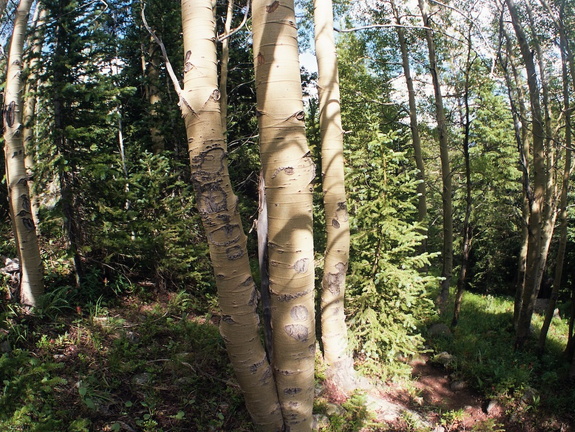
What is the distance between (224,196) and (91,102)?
4.15 meters

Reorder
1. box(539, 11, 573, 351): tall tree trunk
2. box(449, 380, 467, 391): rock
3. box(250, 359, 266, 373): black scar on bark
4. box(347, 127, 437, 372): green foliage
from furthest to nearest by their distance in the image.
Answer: box(539, 11, 573, 351): tall tree trunk, box(449, 380, 467, 391): rock, box(347, 127, 437, 372): green foliage, box(250, 359, 266, 373): black scar on bark

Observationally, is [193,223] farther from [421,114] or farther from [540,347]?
[421,114]

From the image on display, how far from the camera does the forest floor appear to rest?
3092mm

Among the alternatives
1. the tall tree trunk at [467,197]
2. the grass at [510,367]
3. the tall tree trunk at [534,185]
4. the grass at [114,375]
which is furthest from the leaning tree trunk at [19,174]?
the tall tree trunk at [467,197]

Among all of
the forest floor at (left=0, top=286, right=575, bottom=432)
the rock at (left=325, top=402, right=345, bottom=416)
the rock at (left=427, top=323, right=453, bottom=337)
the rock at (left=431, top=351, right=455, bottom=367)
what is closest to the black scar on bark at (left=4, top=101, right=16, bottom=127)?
the forest floor at (left=0, top=286, right=575, bottom=432)

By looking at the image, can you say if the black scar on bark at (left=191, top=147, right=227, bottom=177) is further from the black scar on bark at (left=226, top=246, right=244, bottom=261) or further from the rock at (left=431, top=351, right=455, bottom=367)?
the rock at (left=431, top=351, right=455, bottom=367)

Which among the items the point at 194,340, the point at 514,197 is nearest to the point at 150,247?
the point at 194,340

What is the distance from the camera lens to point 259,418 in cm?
254

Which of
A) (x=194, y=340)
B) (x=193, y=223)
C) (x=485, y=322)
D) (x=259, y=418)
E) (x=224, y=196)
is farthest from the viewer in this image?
(x=485, y=322)

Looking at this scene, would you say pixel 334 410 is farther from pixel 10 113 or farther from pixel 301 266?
pixel 10 113

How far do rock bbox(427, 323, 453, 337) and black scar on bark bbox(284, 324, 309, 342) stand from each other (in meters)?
7.06

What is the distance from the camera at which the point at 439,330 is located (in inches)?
340

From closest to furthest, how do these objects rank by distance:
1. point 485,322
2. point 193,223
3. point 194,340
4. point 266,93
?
point 266,93 < point 194,340 < point 193,223 < point 485,322

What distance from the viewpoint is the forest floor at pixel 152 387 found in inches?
122
